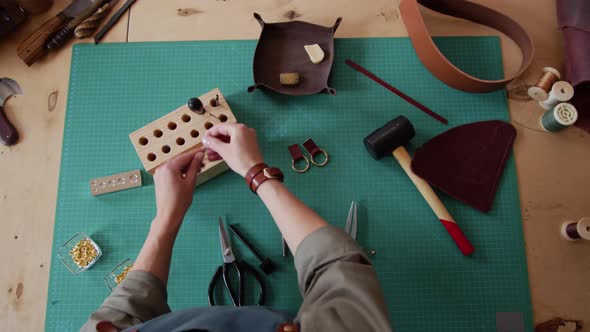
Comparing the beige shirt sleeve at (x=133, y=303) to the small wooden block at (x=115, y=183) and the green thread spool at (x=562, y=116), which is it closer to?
the small wooden block at (x=115, y=183)

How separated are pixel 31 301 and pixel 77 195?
1.19ft

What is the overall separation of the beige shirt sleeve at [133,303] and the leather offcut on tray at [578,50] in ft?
4.83

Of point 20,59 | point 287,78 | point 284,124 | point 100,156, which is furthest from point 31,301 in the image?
point 287,78

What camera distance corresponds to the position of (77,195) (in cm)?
142

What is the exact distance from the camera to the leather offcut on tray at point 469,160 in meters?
1.38

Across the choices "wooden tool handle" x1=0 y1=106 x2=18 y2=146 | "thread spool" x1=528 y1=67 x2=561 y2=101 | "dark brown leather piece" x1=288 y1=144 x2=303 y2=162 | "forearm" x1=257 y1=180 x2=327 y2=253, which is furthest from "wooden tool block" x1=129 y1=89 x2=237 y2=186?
"thread spool" x1=528 y1=67 x2=561 y2=101

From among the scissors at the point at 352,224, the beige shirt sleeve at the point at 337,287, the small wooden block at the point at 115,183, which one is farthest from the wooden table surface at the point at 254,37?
the beige shirt sleeve at the point at 337,287

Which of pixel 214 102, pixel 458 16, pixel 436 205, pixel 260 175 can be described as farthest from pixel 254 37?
pixel 436 205

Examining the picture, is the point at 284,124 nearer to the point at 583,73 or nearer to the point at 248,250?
the point at 248,250

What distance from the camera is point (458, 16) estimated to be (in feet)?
5.12

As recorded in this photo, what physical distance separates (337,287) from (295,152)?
25.4 inches

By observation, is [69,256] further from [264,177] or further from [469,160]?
[469,160]

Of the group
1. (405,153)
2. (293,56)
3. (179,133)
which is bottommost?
(405,153)

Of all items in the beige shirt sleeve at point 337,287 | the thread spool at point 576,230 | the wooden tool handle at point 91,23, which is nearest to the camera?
the beige shirt sleeve at point 337,287
